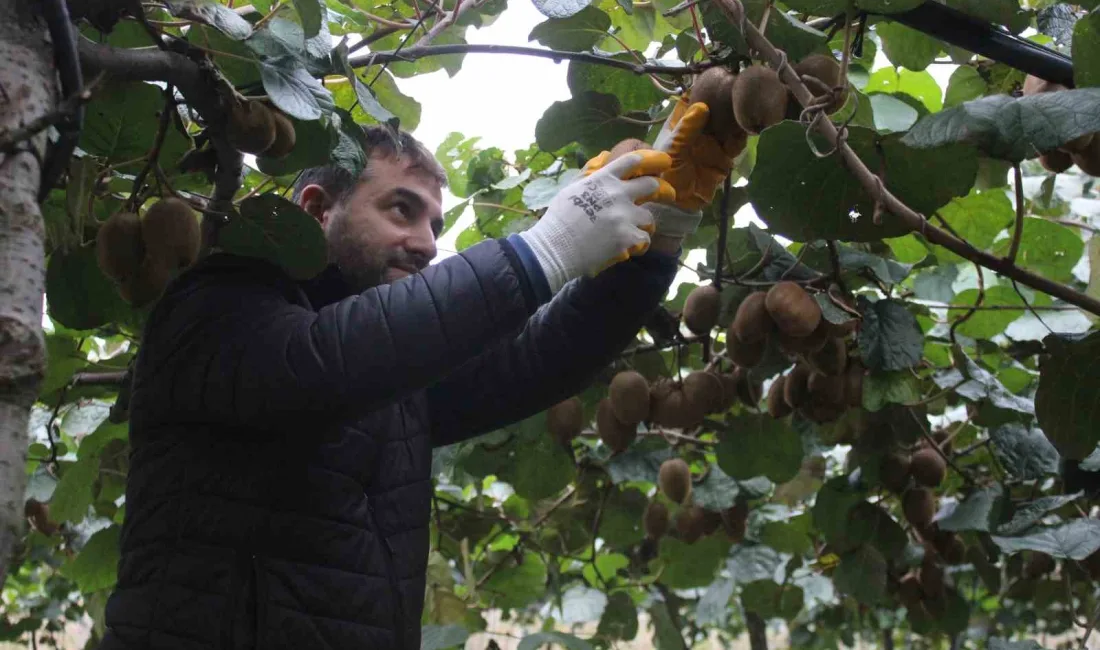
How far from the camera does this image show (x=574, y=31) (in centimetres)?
161

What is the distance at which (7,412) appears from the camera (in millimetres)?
691

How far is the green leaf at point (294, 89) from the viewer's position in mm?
1080

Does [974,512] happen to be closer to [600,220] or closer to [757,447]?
[757,447]

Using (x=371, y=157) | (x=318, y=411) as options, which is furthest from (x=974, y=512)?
(x=318, y=411)

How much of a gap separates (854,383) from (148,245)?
125 centimetres

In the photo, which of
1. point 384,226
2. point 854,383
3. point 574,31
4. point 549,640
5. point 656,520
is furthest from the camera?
point 656,520

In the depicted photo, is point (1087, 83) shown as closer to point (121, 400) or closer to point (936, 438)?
point (936, 438)

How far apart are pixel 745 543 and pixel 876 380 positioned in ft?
4.49

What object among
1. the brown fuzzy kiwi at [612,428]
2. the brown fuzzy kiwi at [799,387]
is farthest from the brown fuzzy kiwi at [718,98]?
the brown fuzzy kiwi at [612,428]

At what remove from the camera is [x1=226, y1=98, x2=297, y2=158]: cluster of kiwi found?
1074mm

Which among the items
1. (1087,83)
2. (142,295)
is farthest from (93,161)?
(1087,83)

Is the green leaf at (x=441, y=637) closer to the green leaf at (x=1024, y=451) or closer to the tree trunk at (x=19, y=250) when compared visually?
the green leaf at (x=1024, y=451)

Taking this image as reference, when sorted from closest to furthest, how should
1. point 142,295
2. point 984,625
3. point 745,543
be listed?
point 142,295 < point 745,543 < point 984,625

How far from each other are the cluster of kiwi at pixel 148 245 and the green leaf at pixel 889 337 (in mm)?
1096
